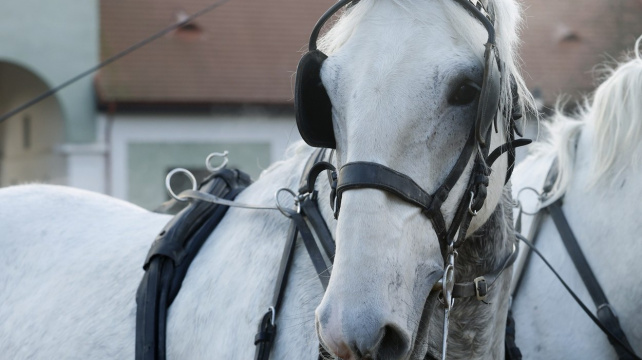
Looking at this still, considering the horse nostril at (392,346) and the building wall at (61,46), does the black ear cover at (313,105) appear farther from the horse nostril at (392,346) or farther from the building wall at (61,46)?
the building wall at (61,46)

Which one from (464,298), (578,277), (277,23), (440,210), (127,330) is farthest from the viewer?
(277,23)

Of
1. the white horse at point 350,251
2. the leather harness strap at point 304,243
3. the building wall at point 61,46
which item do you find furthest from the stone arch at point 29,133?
the leather harness strap at point 304,243

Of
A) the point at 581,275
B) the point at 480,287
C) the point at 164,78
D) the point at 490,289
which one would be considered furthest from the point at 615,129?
the point at 164,78

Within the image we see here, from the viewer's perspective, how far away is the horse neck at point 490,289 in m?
2.18

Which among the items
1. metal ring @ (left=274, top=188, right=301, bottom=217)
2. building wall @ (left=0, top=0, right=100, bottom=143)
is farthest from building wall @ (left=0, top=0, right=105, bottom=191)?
metal ring @ (left=274, top=188, right=301, bottom=217)

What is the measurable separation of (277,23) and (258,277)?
13.9 metres

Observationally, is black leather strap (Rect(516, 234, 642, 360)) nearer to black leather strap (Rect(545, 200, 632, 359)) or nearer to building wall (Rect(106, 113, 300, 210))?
black leather strap (Rect(545, 200, 632, 359))

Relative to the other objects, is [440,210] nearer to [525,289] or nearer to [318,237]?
[318,237]

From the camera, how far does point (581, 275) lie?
2.85 meters

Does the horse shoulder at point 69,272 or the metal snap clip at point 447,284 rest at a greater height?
the metal snap clip at point 447,284

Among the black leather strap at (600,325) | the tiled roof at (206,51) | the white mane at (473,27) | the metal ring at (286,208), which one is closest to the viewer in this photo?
the white mane at (473,27)

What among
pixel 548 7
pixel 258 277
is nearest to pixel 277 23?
pixel 548 7

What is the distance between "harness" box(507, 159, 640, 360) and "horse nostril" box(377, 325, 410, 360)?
3.66 ft

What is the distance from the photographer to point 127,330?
2479mm
